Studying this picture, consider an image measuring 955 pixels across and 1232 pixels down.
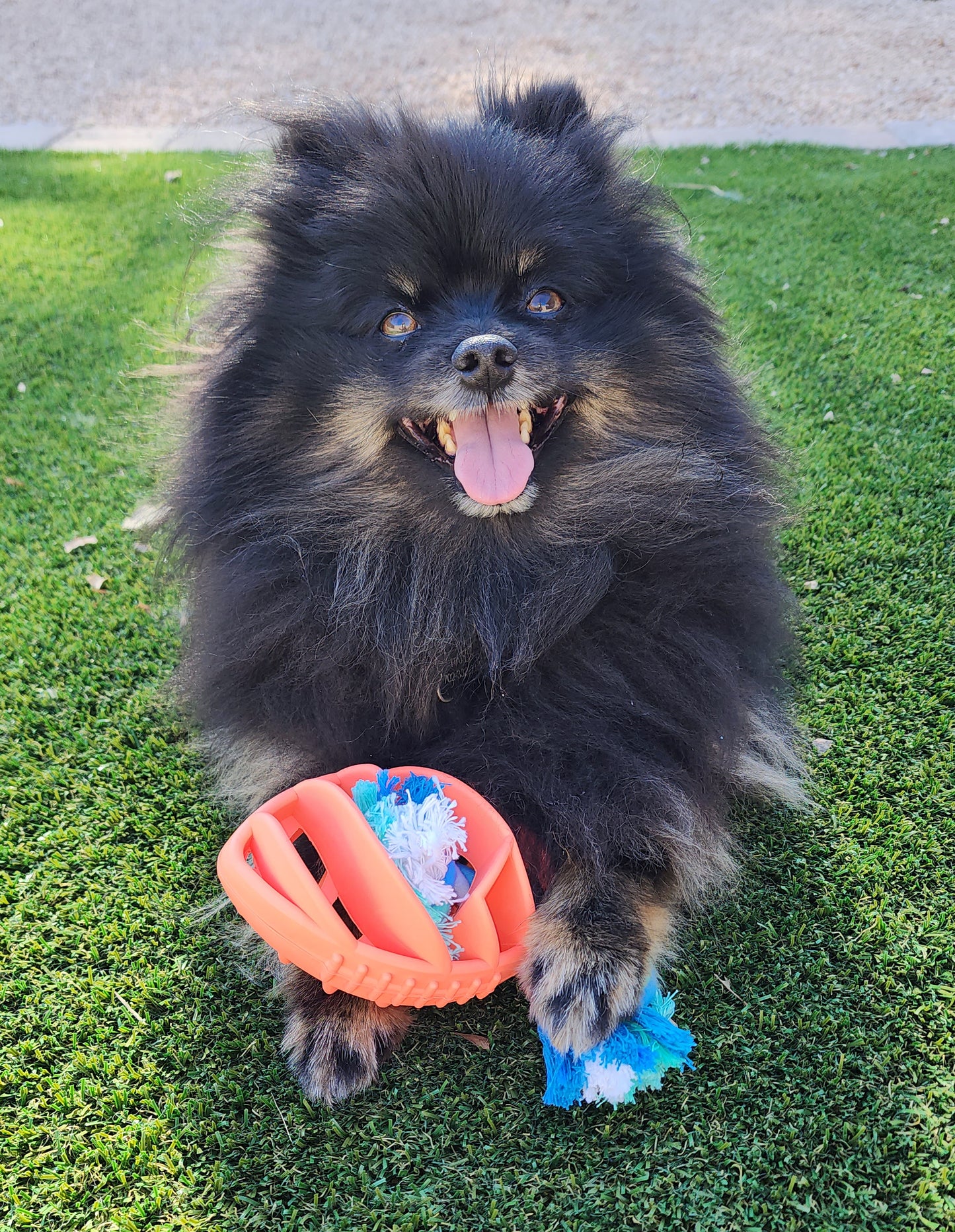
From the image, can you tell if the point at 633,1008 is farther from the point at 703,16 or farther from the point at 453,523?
the point at 703,16

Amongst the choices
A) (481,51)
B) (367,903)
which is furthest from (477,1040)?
(481,51)

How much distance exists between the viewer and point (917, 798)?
2.23 metres

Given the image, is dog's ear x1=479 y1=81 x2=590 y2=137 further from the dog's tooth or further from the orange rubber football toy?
the orange rubber football toy

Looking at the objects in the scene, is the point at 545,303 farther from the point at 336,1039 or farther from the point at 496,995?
the point at 336,1039

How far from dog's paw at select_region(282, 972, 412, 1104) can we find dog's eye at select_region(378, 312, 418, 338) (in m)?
1.36

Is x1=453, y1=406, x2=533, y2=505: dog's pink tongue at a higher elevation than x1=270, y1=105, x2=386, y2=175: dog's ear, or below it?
below

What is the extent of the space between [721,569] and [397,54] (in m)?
9.96

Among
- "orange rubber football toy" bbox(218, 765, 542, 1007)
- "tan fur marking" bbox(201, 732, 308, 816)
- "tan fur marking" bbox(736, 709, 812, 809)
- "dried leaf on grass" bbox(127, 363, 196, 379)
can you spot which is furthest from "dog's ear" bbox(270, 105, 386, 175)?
"tan fur marking" bbox(736, 709, 812, 809)

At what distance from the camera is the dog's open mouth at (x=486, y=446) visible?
201 centimetres

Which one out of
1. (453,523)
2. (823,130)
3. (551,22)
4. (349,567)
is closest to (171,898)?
(349,567)

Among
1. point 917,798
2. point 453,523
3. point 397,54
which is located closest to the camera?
point 453,523

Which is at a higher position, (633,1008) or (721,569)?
(721,569)

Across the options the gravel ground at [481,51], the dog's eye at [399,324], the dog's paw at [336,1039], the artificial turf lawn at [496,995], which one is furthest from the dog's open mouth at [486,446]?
the gravel ground at [481,51]

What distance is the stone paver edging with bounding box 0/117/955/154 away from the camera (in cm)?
727
